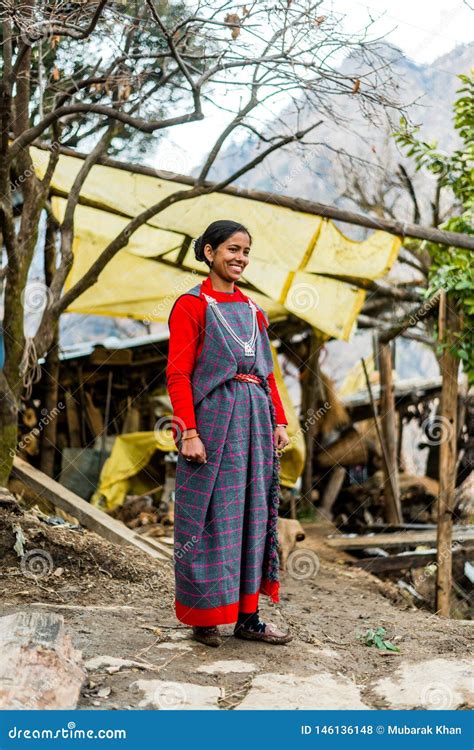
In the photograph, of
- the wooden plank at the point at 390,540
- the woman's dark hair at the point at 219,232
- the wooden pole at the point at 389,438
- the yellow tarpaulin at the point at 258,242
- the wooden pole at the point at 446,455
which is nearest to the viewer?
the woman's dark hair at the point at 219,232

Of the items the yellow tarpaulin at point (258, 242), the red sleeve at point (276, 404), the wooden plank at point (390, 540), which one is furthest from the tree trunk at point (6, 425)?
the wooden plank at point (390, 540)

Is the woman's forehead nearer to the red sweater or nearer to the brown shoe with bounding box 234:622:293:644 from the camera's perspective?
the red sweater

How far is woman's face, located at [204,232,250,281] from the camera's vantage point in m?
3.53

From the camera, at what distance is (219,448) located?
3.49 meters

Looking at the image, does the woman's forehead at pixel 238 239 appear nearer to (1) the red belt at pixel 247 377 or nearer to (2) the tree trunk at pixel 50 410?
(1) the red belt at pixel 247 377

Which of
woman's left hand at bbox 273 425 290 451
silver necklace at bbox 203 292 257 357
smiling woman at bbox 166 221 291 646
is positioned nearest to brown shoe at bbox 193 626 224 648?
smiling woman at bbox 166 221 291 646

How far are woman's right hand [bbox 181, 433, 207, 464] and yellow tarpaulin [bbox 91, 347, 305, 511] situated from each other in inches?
186

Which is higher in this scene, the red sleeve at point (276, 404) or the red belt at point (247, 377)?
the red belt at point (247, 377)

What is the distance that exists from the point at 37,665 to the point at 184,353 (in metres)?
1.39

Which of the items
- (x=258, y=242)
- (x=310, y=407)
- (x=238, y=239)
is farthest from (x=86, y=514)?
(x=310, y=407)

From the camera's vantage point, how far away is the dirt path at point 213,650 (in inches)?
118

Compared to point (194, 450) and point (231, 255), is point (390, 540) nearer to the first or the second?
point (194, 450)

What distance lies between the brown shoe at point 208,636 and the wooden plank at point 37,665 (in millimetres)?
686

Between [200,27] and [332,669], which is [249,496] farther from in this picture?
[200,27]
